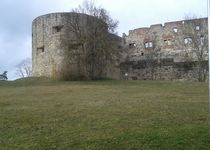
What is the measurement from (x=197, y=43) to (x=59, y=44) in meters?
11.7

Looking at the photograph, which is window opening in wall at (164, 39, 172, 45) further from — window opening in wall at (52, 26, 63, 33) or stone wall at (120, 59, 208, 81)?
window opening in wall at (52, 26, 63, 33)

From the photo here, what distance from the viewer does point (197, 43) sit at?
108 ft

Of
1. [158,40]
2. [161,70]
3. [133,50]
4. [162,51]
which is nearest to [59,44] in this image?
[161,70]

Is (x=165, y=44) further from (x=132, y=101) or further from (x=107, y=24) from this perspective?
(x=132, y=101)

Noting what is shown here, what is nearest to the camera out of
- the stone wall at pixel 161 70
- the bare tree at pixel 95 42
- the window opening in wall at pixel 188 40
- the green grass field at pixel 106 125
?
the green grass field at pixel 106 125

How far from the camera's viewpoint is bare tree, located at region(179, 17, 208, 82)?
30.6 metres

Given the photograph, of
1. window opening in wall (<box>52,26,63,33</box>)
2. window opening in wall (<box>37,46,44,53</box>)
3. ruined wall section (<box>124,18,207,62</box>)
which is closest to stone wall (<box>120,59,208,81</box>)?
ruined wall section (<box>124,18,207,62</box>)

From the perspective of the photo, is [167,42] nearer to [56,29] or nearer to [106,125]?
[56,29]

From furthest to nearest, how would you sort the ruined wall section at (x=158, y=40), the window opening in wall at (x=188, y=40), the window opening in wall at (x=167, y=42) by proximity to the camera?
the window opening in wall at (x=167, y=42)
the ruined wall section at (x=158, y=40)
the window opening in wall at (x=188, y=40)

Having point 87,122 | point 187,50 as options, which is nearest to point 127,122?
point 87,122

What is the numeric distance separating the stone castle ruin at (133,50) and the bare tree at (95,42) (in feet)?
0.62

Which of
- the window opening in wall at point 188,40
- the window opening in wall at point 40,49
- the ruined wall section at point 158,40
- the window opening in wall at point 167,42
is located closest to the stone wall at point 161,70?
the window opening in wall at point 188,40

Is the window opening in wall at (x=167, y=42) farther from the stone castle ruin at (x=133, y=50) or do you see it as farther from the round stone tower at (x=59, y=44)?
the round stone tower at (x=59, y=44)

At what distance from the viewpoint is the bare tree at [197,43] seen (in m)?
30.6
